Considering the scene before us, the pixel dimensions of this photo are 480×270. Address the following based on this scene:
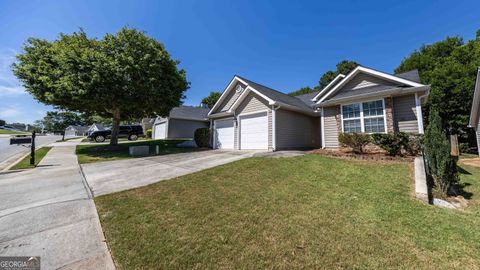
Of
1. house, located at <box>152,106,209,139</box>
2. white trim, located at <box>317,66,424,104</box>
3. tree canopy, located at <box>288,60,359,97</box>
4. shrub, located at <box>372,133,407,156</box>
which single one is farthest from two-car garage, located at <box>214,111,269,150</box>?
tree canopy, located at <box>288,60,359,97</box>

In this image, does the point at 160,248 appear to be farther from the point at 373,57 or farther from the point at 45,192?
the point at 373,57

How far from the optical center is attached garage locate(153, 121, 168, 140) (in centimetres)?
2583

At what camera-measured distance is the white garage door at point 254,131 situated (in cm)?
1209

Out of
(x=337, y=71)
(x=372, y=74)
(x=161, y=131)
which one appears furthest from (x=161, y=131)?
(x=337, y=71)

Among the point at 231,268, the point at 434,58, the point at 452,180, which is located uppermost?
the point at 434,58

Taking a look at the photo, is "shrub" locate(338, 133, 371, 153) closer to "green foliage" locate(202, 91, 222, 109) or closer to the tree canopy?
the tree canopy

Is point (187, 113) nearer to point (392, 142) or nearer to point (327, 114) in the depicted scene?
point (327, 114)

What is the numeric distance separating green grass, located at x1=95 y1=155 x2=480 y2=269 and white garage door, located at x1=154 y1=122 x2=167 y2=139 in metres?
21.9

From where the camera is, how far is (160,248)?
262 cm

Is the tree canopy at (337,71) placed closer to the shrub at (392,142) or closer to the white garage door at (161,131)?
the white garage door at (161,131)

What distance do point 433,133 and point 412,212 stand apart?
3.19 metres

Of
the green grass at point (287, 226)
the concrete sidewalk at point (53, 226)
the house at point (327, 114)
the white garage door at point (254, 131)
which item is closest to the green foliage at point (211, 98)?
the house at point (327, 114)

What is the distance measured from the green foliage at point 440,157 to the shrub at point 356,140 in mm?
3018

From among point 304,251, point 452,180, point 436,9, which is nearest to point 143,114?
point 304,251
